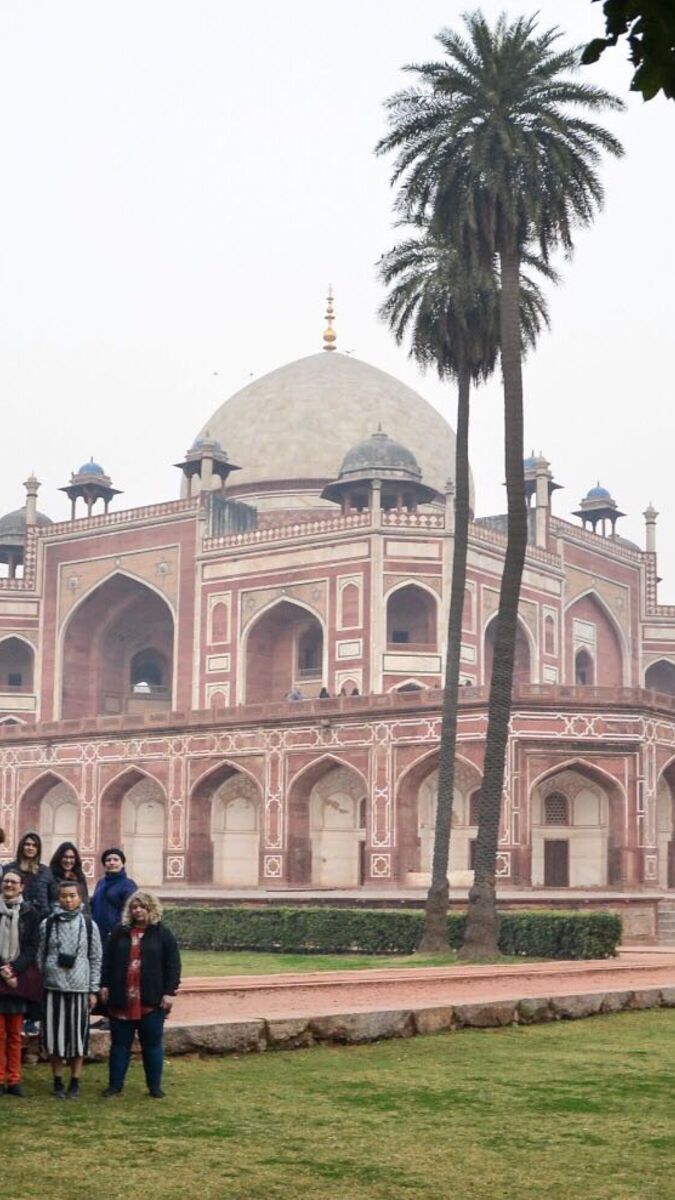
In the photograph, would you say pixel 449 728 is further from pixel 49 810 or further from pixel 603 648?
pixel 603 648

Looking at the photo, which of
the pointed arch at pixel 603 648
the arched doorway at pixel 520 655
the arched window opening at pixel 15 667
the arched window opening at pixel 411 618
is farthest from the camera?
the arched window opening at pixel 15 667

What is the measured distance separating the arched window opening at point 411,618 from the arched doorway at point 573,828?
8029mm

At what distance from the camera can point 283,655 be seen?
42094mm

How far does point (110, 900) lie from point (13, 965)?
3.97 ft

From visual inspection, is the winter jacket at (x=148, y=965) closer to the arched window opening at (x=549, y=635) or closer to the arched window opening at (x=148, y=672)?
the arched window opening at (x=549, y=635)

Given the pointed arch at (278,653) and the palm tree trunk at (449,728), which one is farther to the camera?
the pointed arch at (278,653)

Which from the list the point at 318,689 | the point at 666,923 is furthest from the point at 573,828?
the point at 318,689

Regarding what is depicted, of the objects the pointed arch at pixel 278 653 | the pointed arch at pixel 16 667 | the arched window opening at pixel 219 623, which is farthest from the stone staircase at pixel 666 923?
the pointed arch at pixel 16 667

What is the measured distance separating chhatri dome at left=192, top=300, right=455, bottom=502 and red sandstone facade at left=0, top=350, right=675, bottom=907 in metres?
0.58

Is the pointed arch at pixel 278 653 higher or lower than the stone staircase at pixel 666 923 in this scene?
higher

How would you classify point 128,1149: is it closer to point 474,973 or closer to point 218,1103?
point 218,1103

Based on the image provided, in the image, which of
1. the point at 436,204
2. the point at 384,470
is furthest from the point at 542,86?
the point at 384,470

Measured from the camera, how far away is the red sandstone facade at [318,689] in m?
30.8

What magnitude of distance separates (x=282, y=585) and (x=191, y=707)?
13.2 ft
